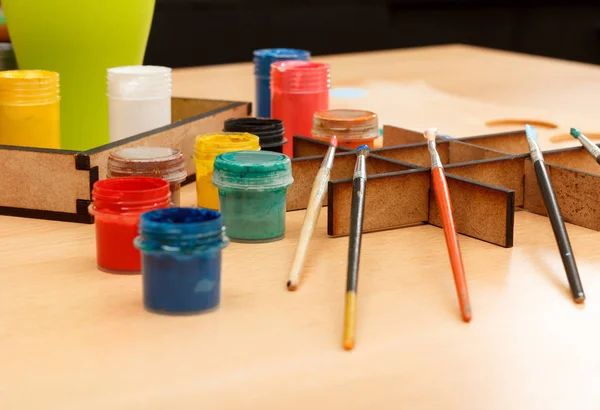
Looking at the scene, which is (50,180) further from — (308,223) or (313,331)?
(313,331)

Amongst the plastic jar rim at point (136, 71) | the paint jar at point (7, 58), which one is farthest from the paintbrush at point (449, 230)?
the paint jar at point (7, 58)

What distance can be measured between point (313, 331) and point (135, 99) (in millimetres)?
563

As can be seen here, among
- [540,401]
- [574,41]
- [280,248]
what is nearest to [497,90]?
[280,248]

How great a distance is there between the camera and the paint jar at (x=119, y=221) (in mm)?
829

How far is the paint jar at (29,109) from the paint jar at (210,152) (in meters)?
0.20

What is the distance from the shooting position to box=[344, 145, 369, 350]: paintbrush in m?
0.70

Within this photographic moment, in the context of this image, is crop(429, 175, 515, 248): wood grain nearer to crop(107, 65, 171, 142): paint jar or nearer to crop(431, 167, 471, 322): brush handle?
crop(431, 167, 471, 322): brush handle

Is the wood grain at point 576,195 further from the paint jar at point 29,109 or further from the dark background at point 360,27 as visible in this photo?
the dark background at point 360,27

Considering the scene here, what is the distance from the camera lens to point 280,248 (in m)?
0.92

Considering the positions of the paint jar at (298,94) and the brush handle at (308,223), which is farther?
the paint jar at (298,94)

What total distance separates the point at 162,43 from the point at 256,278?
Result: 7.00ft

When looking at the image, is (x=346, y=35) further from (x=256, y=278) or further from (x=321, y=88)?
(x=256, y=278)

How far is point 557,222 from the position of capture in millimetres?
886

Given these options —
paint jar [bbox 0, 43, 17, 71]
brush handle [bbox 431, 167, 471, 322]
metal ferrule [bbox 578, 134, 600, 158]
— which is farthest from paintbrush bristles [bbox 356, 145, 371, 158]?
paint jar [bbox 0, 43, 17, 71]
